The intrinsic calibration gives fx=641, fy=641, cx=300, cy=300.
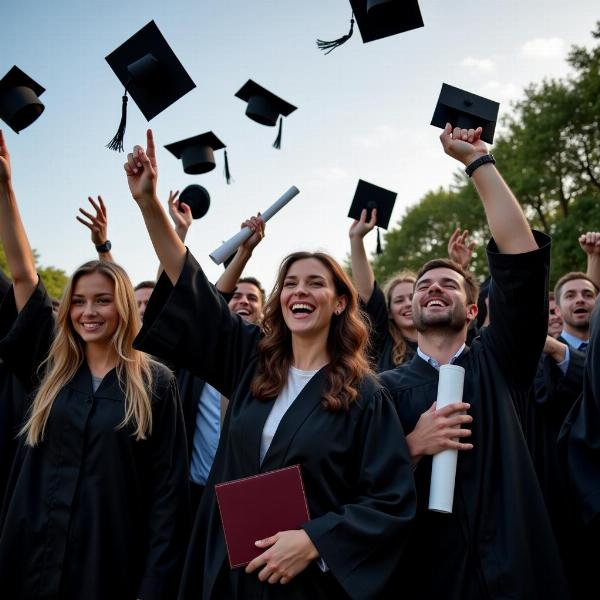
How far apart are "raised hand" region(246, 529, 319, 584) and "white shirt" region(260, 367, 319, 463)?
1.09 feet

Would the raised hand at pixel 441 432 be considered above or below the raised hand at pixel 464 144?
below

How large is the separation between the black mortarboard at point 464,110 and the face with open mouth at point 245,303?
2205 millimetres

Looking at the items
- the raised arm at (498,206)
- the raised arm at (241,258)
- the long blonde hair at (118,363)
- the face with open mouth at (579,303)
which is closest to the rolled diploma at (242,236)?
the raised arm at (241,258)

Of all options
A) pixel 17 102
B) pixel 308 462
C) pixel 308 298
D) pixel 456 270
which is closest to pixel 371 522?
pixel 308 462

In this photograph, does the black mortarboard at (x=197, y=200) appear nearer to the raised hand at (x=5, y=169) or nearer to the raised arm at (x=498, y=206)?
the raised hand at (x=5, y=169)

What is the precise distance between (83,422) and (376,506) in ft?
4.96

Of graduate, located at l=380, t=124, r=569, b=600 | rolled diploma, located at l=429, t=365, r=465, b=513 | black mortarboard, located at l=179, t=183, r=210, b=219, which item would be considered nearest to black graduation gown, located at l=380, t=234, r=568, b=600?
graduate, located at l=380, t=124, r=569, b=600

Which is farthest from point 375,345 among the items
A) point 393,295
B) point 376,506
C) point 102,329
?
point 376,506

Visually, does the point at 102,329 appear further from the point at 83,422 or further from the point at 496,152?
the point at 496,152

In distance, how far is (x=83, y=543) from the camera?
300cm

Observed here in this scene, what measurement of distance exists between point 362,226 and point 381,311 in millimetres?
707

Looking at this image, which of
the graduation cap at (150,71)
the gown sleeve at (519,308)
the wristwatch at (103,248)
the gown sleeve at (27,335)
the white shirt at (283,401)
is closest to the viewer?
the white shirt at (283,401)

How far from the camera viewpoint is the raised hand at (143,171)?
114 inches

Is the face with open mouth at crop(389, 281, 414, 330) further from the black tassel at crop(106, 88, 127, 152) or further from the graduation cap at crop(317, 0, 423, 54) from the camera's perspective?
the black tassel at crop(106, 88, 127, 152)
